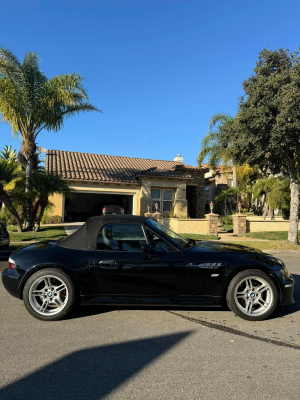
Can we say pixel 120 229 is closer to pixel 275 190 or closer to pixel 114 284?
pixel 114 284

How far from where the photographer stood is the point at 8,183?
15219 millimetres

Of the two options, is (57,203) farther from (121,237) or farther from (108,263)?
(108,263)

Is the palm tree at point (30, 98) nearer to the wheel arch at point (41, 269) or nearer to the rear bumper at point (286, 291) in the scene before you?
the wheel arch at point (41, 269)

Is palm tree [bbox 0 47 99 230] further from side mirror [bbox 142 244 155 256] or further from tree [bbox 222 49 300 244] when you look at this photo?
side mirror [bbox 142 244 155 256]

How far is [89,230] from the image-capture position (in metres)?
4.54

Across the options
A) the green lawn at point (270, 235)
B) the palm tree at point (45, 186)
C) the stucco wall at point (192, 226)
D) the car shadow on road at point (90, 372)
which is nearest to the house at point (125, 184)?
the stucco wall at point (192, 226)

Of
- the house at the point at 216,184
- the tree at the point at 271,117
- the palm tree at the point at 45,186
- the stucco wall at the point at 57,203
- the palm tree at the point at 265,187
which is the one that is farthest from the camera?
the house at the point at 216,184

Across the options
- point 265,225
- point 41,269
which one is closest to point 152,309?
point 41,269

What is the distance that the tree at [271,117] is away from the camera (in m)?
11.1

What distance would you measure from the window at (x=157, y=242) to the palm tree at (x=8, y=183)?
11505 millimetres

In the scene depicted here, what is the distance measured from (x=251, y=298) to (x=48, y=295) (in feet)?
9.18

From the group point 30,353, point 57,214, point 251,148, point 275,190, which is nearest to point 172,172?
point 275,190

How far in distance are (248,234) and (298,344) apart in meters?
13.4

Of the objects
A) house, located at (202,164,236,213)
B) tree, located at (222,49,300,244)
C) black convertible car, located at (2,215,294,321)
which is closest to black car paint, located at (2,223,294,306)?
black convertible car, located at (2,215,294,321)
